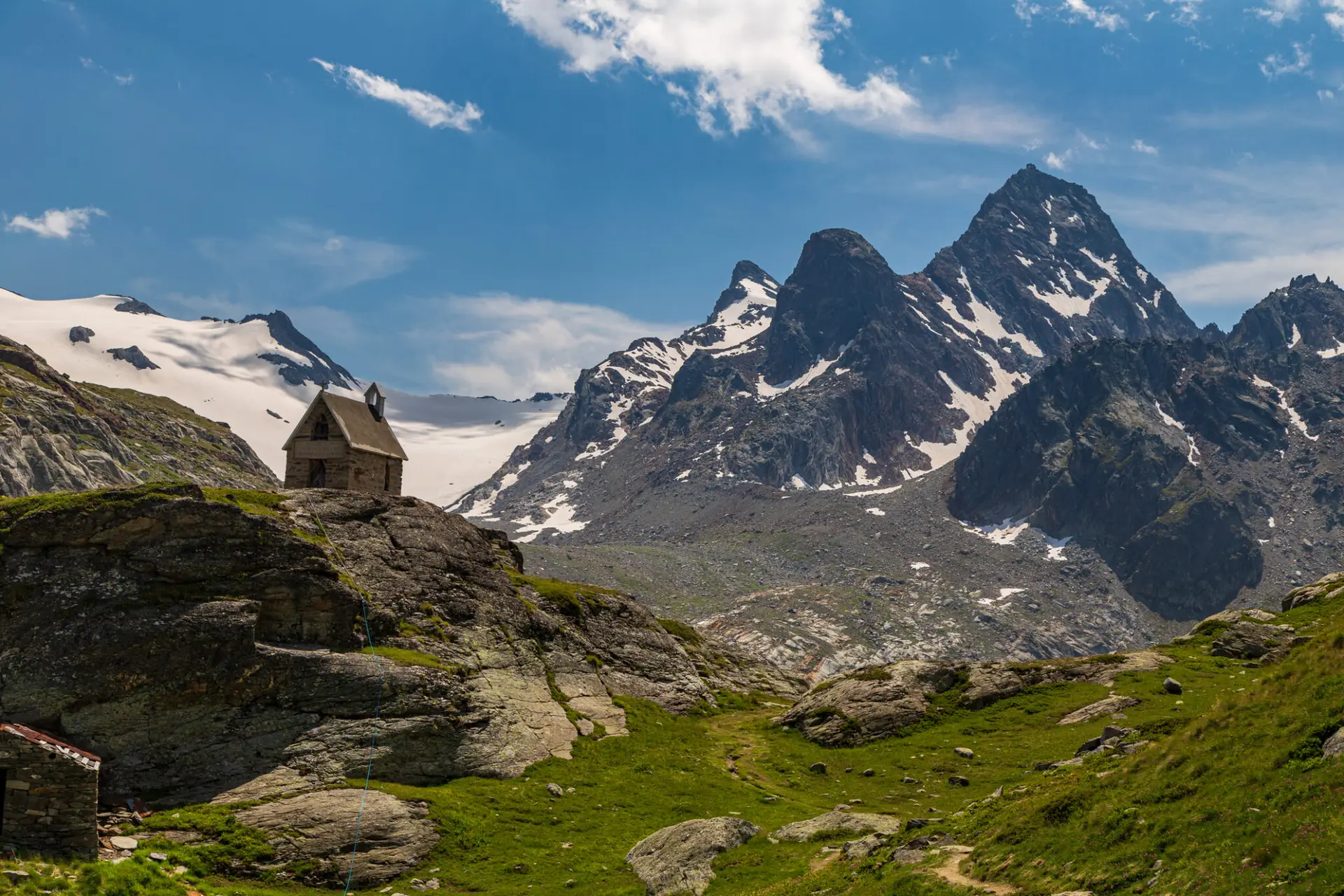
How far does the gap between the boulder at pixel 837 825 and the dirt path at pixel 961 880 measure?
896cm

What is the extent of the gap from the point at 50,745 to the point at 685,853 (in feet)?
77.9

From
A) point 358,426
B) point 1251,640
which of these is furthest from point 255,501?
point 1251,640

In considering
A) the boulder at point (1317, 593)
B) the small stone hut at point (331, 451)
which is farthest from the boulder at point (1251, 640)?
the small stone hut at point (331, 451)

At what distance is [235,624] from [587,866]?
23819 mm

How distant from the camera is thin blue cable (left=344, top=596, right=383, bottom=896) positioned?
127ft

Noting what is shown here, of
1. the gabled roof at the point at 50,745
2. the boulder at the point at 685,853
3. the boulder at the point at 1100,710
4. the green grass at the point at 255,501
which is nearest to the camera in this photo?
the gabled roof at the point at 50,745

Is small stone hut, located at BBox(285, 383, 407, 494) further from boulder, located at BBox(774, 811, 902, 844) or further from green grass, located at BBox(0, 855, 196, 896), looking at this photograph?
boulder, located at BBox(774, 811, 902, 844)

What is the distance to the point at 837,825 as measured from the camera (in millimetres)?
40250

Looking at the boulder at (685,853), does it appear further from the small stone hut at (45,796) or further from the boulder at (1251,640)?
the boulder at (1251,640)

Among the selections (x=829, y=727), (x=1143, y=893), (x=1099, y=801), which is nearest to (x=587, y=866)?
(x=1099, y=801)

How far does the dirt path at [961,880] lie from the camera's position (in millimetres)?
25672

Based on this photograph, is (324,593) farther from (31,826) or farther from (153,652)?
(31,826)

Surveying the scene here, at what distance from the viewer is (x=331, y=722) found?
162 feet

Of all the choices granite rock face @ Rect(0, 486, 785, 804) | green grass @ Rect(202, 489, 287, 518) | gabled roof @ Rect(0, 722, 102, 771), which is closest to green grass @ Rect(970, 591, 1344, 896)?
gabled roof @ Rect(0, 722, 102, 771)
